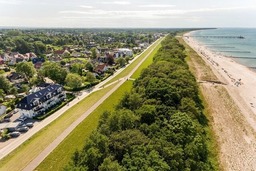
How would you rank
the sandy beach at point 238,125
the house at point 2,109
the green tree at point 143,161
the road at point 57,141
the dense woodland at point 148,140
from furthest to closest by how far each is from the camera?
the house at point 2,109 → the sandy beach at point 238,125 → the road at point 57,141 → the dense woodland at point 148,140 → the green tree at point 143,161

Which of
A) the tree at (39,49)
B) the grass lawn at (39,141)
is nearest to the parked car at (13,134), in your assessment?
the grass lawn at (39,141)

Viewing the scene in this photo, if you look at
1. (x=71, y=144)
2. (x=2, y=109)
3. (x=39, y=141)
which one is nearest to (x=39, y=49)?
(x=2, y=109)

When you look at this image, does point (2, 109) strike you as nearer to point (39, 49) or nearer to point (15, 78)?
point (15, 78)

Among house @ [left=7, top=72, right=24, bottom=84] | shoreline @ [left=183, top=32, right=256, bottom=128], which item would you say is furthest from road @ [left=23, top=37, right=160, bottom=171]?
house @ [left=7, top=72, right=24, bottom=84]

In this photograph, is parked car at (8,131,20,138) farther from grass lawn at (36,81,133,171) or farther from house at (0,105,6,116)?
house at (0,105,6,116)

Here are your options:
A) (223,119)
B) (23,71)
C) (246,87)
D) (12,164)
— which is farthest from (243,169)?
(23,71)

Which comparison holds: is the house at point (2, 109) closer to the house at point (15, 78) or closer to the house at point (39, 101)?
the house at point (39, 101)
